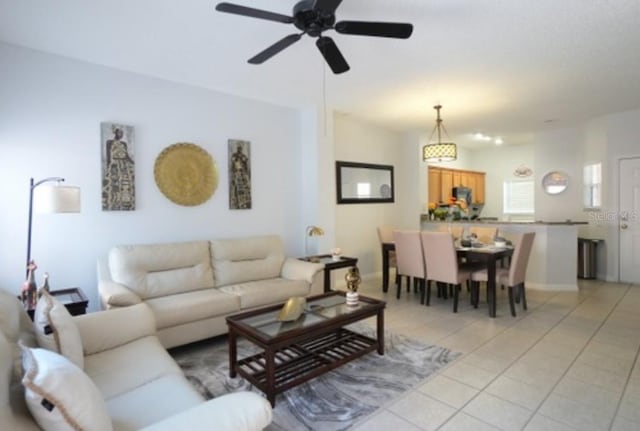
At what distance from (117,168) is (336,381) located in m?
2.84

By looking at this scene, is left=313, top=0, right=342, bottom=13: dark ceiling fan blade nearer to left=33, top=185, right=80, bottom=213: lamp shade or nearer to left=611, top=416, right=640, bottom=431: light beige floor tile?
left=33, top=185, right=80, bottom=213: lamp shade

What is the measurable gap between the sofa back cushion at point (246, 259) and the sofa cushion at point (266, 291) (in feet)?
0.38

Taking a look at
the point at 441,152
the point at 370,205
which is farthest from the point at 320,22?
the point at 370,205

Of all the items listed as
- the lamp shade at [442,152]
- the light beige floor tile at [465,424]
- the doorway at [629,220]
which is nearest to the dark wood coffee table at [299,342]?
the light beige floor tile at [465,424]

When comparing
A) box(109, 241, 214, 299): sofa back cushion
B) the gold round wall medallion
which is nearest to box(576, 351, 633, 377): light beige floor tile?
box(109, 241, 214, 299): sofa back cushion

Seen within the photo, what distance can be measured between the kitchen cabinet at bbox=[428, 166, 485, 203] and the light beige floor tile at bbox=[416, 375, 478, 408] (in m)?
5.01

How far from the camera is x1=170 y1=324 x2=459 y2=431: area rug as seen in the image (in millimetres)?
2123

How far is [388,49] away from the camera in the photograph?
303 centimetres

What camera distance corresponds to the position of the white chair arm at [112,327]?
2.07 metres

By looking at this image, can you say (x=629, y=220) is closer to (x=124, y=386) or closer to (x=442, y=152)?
(x=442, y=152)

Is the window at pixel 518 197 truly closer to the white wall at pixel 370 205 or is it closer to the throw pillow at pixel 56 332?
the white wall at pixel 370 205

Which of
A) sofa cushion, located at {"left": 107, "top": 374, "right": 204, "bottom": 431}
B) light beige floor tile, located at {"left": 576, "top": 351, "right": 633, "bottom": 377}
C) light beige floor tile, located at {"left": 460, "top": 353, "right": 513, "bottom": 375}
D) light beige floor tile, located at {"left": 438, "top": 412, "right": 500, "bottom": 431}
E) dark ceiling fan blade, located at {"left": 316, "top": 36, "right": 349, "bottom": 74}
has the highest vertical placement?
dark ceiling fan blade, located at {"left": 316, "top": 36, "right": 349, "bottom": 74}

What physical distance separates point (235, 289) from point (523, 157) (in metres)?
7.74

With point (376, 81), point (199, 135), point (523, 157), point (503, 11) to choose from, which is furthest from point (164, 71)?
point (523, 157)
